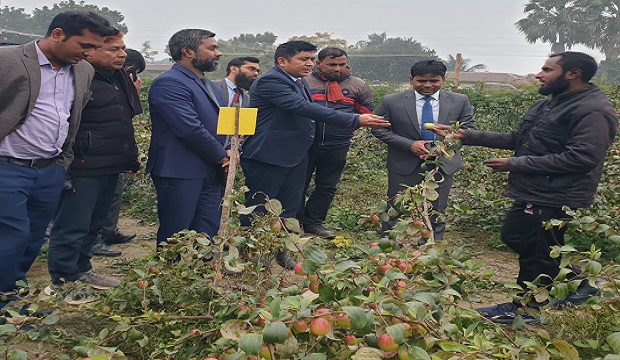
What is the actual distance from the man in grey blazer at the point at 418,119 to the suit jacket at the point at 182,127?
4.21ft

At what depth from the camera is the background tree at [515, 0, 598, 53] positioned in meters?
55.0

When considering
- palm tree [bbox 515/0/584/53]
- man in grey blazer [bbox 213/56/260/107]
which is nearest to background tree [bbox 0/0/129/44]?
palm tree [bbox 515/0/584/53]

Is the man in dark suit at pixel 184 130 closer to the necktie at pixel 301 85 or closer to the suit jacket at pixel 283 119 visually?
the suit jacket at pixel 283 119

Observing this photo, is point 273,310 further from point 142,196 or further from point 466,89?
point 466,89

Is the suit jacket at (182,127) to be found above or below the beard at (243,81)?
below

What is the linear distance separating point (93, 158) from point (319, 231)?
2.79 metres

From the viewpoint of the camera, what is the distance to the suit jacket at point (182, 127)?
13.3 ft

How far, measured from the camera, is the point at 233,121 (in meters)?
3.70

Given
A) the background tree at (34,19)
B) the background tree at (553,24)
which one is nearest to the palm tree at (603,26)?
the background tree at (553,24)

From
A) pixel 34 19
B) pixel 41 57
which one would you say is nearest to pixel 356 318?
pixel 41 57

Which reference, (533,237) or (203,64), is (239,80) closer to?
(203,64)

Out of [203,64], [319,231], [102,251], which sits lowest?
[102,251]

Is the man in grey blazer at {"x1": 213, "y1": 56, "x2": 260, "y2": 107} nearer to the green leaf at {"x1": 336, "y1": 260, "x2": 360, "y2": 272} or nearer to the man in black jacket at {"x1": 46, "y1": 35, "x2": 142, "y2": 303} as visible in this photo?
the man in black jacket at {"x1": 46, "y1": 35, "x2": 142, "y2": 303}

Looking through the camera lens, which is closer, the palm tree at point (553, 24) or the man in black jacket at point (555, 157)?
the man in black jacket at point (555, 157)
